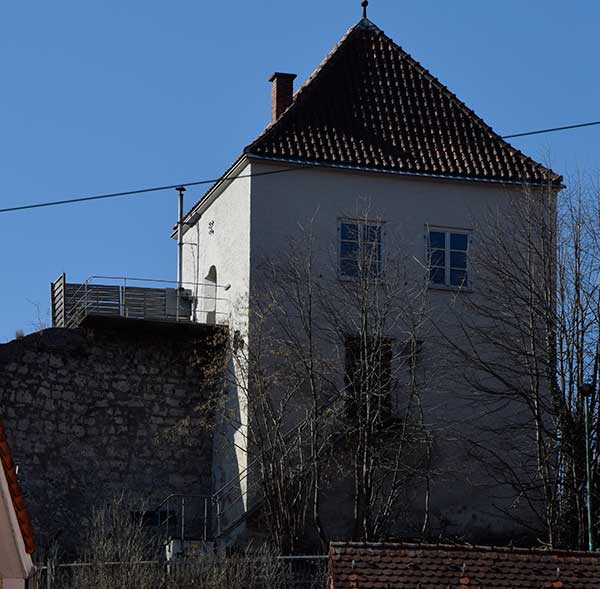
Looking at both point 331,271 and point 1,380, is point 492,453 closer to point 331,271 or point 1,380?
point 331,271

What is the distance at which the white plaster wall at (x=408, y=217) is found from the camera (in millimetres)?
37000

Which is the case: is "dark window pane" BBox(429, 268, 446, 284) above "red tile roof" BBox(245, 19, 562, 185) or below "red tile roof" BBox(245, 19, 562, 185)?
below

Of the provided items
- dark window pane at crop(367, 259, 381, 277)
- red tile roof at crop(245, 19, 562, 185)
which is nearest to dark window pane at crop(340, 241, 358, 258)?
dark window pane at crop(367, 259, 381, 277)

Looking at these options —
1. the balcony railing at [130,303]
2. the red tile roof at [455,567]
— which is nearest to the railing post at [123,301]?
the balcony railing at [130,303]

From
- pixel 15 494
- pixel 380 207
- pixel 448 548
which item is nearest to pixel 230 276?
pixel 380 207

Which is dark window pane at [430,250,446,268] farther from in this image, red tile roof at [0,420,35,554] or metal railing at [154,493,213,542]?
red tile roof at [0,420,35,554]

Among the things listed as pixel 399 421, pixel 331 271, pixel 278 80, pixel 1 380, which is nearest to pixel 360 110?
pixel 278 80

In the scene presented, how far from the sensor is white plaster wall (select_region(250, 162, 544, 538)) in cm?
3700

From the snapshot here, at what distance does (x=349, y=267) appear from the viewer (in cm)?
3728

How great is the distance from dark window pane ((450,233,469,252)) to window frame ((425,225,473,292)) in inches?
1.2

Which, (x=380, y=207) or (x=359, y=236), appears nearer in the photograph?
(x=359, y=236)

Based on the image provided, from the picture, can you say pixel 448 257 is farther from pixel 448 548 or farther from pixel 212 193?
pixel 448 548

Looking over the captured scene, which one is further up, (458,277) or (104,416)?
(458,277)

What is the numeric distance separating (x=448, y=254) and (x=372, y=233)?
1.88 m
